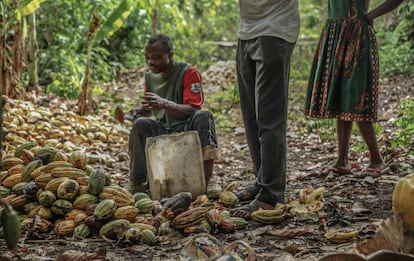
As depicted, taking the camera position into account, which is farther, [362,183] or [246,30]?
[362,183]

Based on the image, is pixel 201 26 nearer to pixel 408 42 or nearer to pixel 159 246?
pixel 408 42

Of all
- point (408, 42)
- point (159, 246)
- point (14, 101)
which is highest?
point (408, 42)

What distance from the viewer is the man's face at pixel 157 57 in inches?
165

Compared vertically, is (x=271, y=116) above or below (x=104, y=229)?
above

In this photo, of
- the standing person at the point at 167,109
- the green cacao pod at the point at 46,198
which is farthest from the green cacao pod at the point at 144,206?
the standing person at the point at 167,109

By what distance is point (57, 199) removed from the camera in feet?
11.2

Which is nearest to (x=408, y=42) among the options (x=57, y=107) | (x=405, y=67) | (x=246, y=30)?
(x=405, y=67)

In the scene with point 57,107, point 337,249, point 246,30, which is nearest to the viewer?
point 337,249

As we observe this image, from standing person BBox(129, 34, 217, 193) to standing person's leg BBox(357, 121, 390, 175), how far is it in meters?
1.08

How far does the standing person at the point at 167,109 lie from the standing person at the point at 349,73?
895 mm

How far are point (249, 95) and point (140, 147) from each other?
2.93 ft

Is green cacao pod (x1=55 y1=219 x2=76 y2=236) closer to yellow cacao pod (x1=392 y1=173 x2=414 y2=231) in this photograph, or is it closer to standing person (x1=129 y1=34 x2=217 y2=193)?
standing person (x1=129 y1=34 x2=217 y2=193)

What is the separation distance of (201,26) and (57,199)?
12.2m

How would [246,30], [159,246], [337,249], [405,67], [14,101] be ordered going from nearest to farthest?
[337,249] < [159,246] < [246,30] < [14,101] < [405,67]
